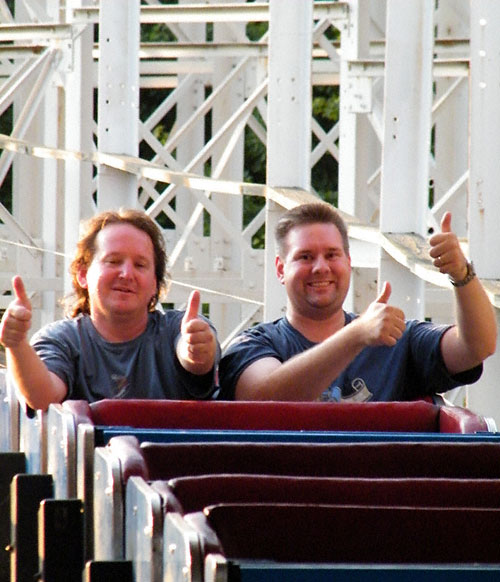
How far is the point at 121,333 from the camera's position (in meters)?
4.64

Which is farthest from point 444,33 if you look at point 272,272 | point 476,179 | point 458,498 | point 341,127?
point 458,498

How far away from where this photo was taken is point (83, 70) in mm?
10398

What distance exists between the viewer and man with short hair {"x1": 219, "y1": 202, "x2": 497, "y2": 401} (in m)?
4.24

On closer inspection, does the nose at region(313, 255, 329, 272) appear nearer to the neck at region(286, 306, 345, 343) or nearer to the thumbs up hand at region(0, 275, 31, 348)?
the neck at region(286, 306, 345, 343)

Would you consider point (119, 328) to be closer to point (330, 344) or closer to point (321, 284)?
point (321, 284)

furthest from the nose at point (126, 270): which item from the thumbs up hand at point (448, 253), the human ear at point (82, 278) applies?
the thumbs up hand at point (448, 253)

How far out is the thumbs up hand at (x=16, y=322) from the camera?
3.94 meters

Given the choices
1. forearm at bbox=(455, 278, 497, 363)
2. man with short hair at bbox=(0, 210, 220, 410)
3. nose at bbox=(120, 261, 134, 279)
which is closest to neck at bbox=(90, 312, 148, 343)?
man with short hair at bbox=(0, 210, 220, 410)

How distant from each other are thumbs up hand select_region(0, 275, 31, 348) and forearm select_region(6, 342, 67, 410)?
38mm

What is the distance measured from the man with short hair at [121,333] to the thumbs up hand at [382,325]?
455mm

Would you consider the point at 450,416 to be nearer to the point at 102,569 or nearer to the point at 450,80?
the point at 102,569

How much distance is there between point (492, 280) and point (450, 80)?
7.36 metres

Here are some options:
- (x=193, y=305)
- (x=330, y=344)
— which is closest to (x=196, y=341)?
(x=193, y=305)

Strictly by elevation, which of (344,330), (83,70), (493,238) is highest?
(83,70)
